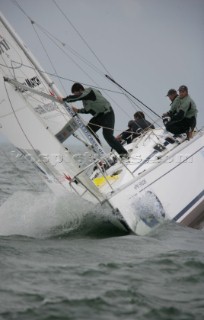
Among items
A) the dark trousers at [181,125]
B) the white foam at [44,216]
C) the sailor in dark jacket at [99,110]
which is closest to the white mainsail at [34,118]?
the white foam at [44,216]

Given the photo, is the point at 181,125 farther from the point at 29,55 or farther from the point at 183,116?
the point at 29,55

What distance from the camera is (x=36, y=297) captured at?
11.7 feet

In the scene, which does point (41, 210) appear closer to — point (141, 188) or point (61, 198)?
point (61, 198)

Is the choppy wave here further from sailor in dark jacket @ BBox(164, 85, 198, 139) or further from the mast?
sailor in dark jacket @ BBox(164, 85, 198, 139)

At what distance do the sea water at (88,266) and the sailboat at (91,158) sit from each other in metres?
0.26

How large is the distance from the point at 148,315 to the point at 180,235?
281 centimetres

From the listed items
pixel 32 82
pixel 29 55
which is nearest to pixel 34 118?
pixel 32 82

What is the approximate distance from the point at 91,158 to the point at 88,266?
2536mm

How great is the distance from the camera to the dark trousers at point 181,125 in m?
7.59

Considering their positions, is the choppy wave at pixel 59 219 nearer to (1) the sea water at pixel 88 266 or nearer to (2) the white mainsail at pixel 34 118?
(1) the sea water at pixel 88 266

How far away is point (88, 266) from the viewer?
14.6 feet

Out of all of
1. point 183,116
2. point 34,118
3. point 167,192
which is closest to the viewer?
point 34,118

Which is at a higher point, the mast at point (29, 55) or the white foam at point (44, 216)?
the mast at point (29, 55)

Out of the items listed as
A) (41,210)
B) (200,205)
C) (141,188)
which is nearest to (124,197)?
(141,188)
